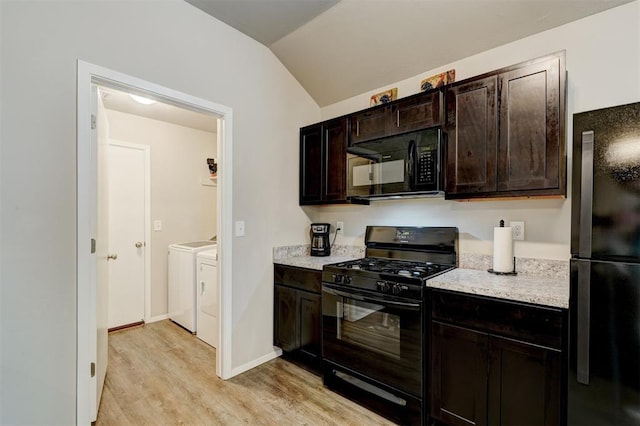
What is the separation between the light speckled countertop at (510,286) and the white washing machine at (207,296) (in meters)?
2.15

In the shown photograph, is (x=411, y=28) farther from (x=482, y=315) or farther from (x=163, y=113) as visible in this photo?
(x=163, y=113)

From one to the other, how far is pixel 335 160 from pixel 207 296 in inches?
76.1

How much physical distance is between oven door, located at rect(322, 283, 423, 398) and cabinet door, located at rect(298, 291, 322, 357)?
13cm

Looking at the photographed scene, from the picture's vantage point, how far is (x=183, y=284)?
11.5 ft

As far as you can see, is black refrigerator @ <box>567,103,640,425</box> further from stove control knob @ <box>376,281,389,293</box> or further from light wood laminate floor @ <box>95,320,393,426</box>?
light wood laminate floor @ <box>95,320,393,426</box>

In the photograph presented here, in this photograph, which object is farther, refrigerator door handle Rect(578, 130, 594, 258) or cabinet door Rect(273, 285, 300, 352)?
cabinet door Rect(273, 285, 300, 352)

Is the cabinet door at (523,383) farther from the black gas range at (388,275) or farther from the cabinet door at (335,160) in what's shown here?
the cabinet door at (335,160)

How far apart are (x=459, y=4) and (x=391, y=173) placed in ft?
3.89

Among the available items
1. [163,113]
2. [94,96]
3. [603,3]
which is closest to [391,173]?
[603,3]

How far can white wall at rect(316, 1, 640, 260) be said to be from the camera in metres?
1.71

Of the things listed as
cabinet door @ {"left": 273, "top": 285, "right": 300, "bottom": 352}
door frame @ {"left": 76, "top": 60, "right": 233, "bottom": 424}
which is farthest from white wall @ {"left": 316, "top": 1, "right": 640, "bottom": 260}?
door frame @ {"left": 76, "top": 60, "right": 233, "bottom": 424}

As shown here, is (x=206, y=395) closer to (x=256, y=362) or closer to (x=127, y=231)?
(x=256, y=362)

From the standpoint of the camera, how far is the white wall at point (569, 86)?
1708 millimetres

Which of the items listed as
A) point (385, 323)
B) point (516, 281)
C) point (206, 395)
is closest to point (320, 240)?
point (385, 323)
